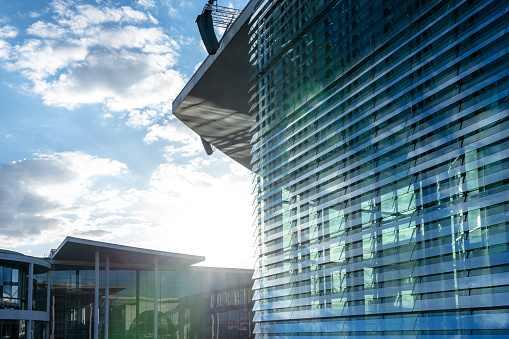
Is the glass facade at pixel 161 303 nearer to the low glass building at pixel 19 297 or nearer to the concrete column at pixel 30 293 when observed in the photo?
the low glass building at pixel 19 297

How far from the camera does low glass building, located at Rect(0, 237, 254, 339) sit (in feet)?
102

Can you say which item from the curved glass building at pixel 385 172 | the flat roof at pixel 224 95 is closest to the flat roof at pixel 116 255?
the flat roof at pixel 224 95

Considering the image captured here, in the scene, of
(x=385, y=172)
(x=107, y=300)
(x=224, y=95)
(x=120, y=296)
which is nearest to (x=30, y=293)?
(x=107, y=300)

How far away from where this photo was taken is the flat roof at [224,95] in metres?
16.3

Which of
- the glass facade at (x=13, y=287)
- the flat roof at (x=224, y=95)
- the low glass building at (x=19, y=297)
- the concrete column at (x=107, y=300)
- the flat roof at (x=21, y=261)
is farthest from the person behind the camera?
the concrete column at (x=107, y=300)

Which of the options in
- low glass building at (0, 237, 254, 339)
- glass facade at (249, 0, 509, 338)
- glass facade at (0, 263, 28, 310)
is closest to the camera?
glass facade at (249, 0, 509, 338)

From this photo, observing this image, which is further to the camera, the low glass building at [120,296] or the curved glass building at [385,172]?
the low glass building at [120,296]

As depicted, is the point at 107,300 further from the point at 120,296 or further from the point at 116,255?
the point at 120,296

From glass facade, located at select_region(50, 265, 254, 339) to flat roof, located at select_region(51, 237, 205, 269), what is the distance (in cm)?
178

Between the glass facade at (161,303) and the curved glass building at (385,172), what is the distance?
87.4 feet

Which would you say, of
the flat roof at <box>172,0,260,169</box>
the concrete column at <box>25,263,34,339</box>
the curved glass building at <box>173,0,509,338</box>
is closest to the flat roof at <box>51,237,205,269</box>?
the concrete column at <box>25,263,34,339</box>

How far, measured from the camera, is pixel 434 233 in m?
6.40

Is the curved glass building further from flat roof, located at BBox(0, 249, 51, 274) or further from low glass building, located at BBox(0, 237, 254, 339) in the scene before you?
flat roof, located at BBox(0, 249, 51, 274)

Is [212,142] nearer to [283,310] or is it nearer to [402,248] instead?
[283,310]
